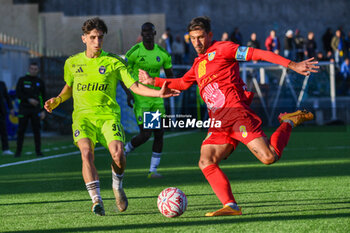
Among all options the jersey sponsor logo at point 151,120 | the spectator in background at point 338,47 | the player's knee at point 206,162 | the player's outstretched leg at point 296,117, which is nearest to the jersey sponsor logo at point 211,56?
the player's knee at point 206,162

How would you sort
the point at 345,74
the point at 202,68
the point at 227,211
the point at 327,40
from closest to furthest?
1. the point at 227,211
2. the point at 202,68
3. the point at 345,74
4. the point at 327,40

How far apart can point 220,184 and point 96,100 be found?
1.55m

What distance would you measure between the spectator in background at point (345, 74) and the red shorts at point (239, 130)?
21.4 metres

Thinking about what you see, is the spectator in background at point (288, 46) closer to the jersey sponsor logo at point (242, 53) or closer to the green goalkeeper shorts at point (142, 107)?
the green goalkeeper shorts at point (142, 107)

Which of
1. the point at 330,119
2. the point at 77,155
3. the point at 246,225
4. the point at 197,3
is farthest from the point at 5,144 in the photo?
the point at 197,3

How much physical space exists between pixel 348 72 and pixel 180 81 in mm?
21876

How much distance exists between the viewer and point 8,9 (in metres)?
33.4

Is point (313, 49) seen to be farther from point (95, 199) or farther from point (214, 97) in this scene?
point (95, 199)

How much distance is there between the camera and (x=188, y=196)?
7.54 m

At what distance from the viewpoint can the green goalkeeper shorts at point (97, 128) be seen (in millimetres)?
6543

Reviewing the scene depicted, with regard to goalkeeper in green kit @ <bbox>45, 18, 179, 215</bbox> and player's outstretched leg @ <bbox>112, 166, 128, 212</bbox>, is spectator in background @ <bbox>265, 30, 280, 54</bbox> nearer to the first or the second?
goalkeeper in green kit @ <bbox>45, 18, 179, 215</bbox>


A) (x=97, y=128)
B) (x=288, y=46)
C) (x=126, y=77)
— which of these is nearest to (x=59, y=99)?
(x=97, y=128)

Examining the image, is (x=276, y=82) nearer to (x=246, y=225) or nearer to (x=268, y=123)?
(x=268, y=123)

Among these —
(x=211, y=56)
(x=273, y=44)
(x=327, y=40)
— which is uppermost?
(x=211, y=56)
